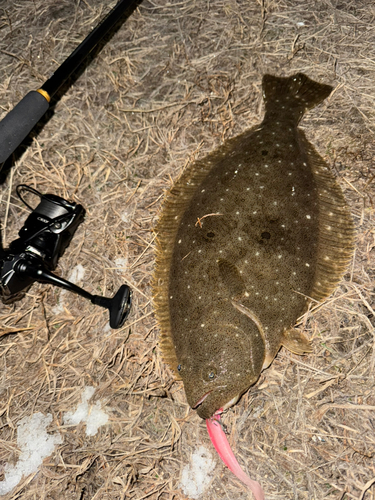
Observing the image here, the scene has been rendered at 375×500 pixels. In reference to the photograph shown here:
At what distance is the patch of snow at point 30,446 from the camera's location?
8.75ft

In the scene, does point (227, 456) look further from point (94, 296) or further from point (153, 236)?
point (153, 236)

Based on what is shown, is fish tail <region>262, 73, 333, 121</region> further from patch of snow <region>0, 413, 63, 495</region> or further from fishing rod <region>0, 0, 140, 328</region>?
patch of snow <region>0, 413, 63, 495</region>

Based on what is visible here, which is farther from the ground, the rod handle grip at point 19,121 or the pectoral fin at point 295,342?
the rod handle grip at point 19,121

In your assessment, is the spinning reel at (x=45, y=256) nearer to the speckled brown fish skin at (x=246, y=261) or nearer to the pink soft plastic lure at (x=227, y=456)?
the speckled brown fish skin at (x=246, y=261)

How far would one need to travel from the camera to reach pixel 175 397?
274 cm

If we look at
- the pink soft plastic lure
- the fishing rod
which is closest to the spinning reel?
the fishing rod

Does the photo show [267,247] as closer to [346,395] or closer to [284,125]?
[284,125]

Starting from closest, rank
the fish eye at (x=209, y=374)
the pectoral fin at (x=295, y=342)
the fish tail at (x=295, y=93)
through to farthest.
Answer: the fish eye at (x=209, y=374), the pectoral fin at (x=295, y=342), the fish tail at (x=295, y=93)

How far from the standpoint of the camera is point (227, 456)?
97.9 inches

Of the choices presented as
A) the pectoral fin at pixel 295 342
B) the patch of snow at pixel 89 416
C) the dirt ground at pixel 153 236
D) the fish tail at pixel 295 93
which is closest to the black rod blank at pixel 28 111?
the dirt ground at pixel 153 236

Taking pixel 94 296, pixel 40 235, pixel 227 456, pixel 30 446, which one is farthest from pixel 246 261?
pixel 30 446

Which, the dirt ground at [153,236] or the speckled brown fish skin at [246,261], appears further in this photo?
the dirt ground at [153,236]

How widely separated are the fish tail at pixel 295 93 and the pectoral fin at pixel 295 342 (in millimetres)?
1583

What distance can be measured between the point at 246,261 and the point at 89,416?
1586 millimetres
